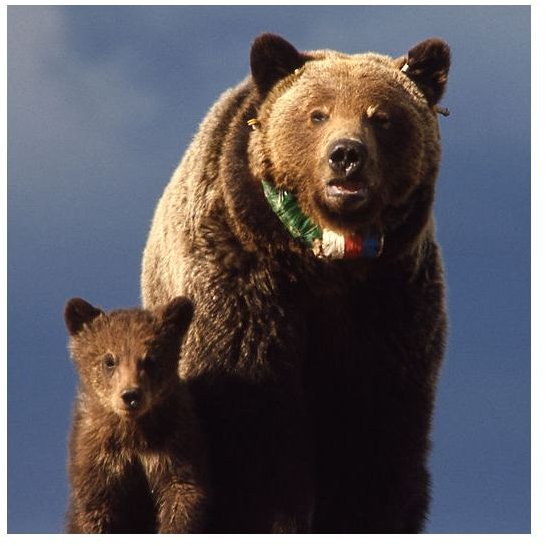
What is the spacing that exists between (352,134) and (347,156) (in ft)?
0.93

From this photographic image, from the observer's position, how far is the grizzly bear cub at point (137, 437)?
16.2 m

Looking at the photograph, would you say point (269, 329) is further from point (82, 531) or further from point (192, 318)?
point (82, 531)

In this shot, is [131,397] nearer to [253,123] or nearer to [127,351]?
[127,351]

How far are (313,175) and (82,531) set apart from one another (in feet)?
11.5

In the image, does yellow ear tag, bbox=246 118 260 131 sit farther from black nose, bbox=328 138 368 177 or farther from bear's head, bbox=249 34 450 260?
black nose, bbox=328 138 368 177

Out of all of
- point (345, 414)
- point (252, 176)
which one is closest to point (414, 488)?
point (345, 414)

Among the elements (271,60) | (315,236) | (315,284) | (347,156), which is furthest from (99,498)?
(271,60)

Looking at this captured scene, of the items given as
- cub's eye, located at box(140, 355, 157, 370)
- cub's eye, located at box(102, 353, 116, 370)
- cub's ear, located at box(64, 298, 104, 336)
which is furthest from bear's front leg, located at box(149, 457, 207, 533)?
cub's ear, located at box(64, 298, 104, 336)

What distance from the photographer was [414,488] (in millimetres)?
17984

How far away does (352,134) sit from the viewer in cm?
1647

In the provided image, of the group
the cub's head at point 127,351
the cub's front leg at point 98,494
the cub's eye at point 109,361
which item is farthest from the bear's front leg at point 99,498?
the cub's eye at point 109,361

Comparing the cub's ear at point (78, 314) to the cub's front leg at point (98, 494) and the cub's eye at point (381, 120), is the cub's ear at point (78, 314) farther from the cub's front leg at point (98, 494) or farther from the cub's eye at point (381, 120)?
the cub's eye at point (381, 120)

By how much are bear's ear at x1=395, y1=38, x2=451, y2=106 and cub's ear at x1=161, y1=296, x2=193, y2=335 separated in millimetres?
2804

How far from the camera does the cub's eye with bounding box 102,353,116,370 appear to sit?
16.4m
